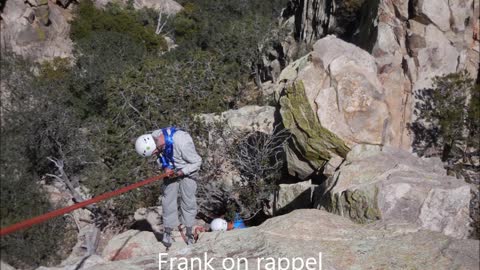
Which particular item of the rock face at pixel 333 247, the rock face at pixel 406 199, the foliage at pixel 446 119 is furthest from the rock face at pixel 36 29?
the rock face at pixel 333 247

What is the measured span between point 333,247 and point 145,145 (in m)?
2.24

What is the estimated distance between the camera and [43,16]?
1113 inches

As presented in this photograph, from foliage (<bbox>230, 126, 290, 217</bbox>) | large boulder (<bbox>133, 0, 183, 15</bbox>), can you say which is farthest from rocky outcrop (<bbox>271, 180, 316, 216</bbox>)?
large boulder (<bbox>133, 0, 183, 15</bbox>)

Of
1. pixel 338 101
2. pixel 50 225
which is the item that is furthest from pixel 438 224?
pixel 50 225

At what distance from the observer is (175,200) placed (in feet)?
18.6

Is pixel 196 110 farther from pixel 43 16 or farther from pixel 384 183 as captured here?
pixel 43 16

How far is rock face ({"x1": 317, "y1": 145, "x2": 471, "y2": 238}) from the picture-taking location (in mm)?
5324

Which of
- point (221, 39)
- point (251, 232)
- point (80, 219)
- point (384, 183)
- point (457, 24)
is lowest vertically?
point (80, 219)

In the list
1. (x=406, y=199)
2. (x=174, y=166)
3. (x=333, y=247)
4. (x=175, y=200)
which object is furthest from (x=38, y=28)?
(x=333, y=247)

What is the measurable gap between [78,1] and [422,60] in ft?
76.3

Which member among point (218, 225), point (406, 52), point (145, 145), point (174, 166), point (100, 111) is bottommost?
point (218, 225)

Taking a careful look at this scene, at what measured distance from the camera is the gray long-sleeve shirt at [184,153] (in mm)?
5027

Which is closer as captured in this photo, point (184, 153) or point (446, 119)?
point (184, 153)

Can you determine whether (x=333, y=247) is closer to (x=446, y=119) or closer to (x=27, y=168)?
(x=27, y=168)
